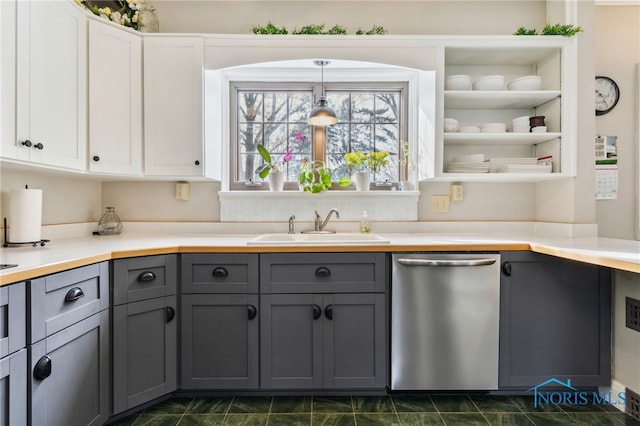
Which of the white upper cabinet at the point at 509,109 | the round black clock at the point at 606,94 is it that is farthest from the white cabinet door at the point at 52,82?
the round black clock at the point at 606,94

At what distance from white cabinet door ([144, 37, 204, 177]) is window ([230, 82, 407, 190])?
0.45 metres

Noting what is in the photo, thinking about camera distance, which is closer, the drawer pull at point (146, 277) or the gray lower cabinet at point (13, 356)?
the gray lower cabinet at point (13, 356)

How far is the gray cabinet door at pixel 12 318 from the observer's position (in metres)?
1.06

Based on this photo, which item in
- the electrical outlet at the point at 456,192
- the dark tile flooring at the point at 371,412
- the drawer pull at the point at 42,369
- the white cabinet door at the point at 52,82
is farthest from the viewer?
the electrical outlet at the point at 456,192

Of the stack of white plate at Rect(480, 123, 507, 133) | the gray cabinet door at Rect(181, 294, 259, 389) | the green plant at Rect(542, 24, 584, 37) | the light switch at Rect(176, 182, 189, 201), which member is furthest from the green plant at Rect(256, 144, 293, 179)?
the green plant at Rect(542, 24, 584, 37)

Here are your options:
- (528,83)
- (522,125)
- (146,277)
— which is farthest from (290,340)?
(528,83)

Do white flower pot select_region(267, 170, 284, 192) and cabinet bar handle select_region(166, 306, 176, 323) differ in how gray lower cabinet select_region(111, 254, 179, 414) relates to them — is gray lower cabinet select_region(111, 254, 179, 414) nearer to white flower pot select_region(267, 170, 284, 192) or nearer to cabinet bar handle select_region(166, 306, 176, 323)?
cabinet bar handle select_region(166, 306, 176, 323)

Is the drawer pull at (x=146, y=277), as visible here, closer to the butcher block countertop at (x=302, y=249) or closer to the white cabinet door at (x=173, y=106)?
the butcher block countertop at (x=302, y=249)

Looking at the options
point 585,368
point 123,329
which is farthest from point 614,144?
point 123,329

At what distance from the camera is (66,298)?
1312mm

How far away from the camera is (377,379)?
A: 6.01 feet

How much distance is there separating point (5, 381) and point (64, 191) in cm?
139

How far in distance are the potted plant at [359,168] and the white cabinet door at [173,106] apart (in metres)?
1.05

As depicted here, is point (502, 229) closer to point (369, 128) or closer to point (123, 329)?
point (369, 128)
